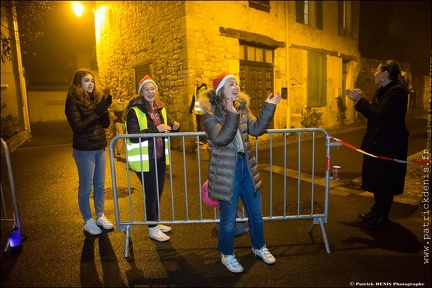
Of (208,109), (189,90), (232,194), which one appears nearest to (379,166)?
(232,194)

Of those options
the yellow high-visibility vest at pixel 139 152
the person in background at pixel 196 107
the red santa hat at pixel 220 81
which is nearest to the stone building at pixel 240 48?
the person in background at pixel 196 107

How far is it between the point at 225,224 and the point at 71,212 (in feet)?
9.52

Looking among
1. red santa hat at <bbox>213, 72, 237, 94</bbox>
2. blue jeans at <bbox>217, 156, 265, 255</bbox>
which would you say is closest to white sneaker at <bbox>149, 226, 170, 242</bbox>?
blue jeans at <bbox>217, 156, 265, 255</bbox>

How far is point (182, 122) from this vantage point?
34.9ft

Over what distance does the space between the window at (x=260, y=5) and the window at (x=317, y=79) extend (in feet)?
10.6

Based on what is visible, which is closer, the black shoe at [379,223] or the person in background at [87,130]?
the person in background at [87,130]

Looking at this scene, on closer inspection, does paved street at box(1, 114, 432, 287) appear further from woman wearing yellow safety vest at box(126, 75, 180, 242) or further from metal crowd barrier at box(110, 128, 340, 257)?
woman wearing yellow safety vest at box(126, 75, 180, 242)

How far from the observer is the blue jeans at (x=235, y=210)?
3.13 meters

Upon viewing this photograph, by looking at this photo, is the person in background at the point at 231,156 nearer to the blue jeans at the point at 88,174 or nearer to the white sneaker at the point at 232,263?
the white sneaker at the point at 232,263

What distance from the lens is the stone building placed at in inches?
413

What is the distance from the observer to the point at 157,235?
12.8 feet

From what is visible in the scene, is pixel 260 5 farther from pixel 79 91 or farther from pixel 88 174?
pixel 88 174

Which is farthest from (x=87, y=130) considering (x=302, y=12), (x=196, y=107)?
(x=302, y=12)

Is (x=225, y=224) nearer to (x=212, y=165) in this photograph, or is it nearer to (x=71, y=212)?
(x=212, y=165)
